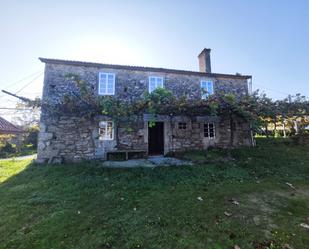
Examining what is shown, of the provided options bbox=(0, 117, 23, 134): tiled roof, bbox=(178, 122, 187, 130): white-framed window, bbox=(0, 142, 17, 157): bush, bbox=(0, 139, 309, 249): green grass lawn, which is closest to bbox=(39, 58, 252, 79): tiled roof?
bbox=(178, 122, 187, 130): white-framed window

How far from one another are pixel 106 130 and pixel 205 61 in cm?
844

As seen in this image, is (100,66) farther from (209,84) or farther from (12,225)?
(12,225)

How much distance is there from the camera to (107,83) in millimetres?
10047

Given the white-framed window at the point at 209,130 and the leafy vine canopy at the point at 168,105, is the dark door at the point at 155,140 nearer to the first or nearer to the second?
the leafy vine canopy at the point at 168,105

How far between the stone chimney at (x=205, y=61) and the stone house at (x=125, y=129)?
415mm

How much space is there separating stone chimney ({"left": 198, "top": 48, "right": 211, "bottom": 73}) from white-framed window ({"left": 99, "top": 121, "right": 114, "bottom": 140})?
25.0 ft

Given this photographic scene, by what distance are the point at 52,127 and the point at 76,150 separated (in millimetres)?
1728

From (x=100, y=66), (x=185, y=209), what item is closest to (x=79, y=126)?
(x=100, y=66)

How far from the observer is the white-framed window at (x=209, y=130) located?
11.0 m

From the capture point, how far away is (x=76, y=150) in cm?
923

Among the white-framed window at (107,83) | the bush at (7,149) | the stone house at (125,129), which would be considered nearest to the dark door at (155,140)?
the stone house at (125,129)

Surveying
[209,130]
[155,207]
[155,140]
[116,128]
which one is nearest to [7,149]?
[116,128]

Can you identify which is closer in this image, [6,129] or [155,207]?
[155,207]

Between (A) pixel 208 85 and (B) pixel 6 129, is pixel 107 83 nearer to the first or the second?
(A) pixel 208 85
